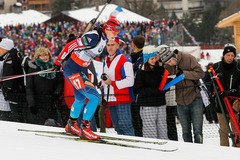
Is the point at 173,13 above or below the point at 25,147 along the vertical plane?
above

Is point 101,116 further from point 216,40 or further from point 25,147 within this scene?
point 216,40

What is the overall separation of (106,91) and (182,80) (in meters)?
1.12

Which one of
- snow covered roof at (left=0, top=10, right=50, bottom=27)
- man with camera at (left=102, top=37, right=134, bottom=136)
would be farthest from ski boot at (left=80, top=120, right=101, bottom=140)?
snow covered roof at (left=0, top=10, right=50, bottom=27)

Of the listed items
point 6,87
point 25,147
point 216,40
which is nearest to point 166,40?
point 216,40

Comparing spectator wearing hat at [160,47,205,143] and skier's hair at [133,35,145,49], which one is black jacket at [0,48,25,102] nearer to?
skier's hair at [133,35,145,49]

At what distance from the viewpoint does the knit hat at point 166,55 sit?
17.3 ft

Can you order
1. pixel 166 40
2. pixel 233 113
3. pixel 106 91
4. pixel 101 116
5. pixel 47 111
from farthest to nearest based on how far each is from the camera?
pixel 166 40 < pixel 101 116 < pixel 47 111 < pixel 106 91 < pixel 233 113

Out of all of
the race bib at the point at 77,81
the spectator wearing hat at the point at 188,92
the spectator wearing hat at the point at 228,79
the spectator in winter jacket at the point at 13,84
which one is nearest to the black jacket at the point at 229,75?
the spectator wearing hat at the point at 228,79

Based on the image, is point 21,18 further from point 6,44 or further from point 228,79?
point 228,79

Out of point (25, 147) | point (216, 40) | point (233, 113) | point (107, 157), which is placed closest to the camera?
point (107, 157)

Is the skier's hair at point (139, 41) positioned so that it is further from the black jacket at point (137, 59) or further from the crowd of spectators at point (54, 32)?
the crowd of spectators at point (54, 32)

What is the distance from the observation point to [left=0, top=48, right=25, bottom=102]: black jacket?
Answer: 6562 millimetres

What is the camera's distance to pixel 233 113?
16.5ft

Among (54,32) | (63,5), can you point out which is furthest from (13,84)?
(63,5)
